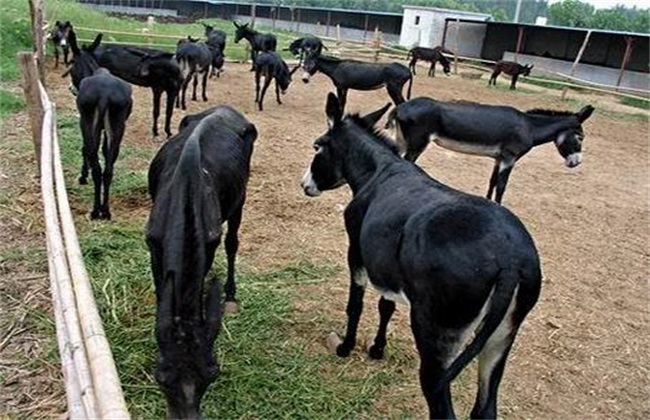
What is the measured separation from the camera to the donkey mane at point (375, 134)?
4114 millimetres

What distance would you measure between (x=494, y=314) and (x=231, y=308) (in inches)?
91.2

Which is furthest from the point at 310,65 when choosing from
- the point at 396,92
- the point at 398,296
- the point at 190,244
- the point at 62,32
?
the point at 190,244

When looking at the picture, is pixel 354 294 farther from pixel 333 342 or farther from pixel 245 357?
pixel 245 357

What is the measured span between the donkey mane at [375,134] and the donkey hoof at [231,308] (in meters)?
1.68

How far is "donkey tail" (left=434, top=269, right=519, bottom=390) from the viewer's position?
2.53m

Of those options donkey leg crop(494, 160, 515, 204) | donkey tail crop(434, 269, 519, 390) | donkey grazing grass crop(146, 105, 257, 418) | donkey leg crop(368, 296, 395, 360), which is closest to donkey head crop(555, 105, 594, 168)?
donkey leg crop(494, 160, 515, 204)

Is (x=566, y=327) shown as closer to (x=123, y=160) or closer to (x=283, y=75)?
(x=123, y=160)

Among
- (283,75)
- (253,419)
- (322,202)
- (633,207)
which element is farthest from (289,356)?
(283,75)

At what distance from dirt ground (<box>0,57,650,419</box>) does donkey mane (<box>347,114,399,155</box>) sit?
4.82ft

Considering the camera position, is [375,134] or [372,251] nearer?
[372,251]

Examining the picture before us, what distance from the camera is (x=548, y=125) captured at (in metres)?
7.84

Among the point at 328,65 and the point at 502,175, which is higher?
the point at 328,65

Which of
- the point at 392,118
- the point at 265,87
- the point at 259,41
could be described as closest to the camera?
the point at 392,118

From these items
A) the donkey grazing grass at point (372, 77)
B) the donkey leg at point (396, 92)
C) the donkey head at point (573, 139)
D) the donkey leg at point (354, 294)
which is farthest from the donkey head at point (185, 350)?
the donkey leg at point (396, 92)
